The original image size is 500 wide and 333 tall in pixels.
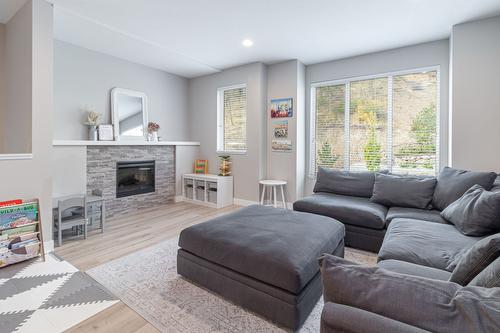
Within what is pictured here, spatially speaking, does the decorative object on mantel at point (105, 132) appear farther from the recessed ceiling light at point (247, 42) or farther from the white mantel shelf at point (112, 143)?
the recessed ceiling light at point (247, 42)

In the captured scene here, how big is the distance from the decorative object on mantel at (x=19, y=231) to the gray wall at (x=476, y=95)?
493cm

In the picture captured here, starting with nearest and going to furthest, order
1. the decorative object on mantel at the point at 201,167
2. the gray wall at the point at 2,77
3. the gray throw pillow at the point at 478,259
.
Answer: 1. the gray throw pillow at the point at 478,259
2. the gray wall at the point at 2,77
3. the decorative object on mantel at the point at 201,167

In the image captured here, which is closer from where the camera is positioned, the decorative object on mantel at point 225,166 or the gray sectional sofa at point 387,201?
the gray sectional sofa at point 387,201

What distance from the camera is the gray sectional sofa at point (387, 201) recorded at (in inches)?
107

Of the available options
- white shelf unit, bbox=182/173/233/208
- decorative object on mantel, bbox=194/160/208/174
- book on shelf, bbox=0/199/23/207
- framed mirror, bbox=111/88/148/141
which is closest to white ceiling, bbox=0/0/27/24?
framed mirror, bbox=111/88/148/141

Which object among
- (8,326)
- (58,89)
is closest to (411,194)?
(8,326)

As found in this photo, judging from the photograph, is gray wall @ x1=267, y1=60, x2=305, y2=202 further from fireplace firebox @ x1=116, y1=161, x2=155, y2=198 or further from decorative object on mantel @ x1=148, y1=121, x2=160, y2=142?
fireplace firebox @ x1=116, y1=161, x2=155, y2=198

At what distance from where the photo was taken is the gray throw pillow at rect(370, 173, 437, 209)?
2982 millimetres

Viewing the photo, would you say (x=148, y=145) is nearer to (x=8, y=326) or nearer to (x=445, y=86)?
(x=8, y=326)

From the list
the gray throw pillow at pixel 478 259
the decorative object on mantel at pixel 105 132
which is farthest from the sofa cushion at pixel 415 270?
the decorative object on mantel at pixel 105 132

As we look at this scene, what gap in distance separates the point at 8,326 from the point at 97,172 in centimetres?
270

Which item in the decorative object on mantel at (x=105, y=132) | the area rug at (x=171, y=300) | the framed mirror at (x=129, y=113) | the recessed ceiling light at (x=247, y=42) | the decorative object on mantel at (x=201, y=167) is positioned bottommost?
the area rug at (x=171, y=300)

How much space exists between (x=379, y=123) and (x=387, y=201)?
1.57 meters

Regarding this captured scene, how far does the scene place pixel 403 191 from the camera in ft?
10.2
